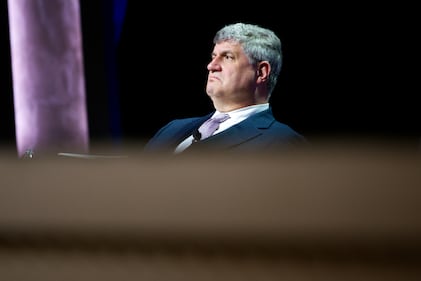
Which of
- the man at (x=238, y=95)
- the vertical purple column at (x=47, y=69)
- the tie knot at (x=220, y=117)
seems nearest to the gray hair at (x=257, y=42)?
the man at (x=238, y=95)

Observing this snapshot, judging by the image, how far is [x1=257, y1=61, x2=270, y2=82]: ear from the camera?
1.13 meters

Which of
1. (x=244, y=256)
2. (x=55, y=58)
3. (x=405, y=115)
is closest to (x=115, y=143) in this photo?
(x=55, y=58)

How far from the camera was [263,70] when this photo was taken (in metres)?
1.13

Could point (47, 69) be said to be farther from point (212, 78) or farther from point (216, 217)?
point (216, 217)

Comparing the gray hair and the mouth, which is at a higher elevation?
the gray hair

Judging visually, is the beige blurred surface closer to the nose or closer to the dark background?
the dark background

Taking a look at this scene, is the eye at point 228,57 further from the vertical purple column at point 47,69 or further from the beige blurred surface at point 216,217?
the beige blurred surface at point 216,217

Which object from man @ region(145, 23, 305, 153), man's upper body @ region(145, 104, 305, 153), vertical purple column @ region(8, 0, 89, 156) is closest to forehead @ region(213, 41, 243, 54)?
man @ region(145, 23, 305, 153)

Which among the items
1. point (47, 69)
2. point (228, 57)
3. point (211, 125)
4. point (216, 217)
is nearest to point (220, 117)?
point (211, 125)

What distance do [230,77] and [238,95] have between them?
1.8 inches

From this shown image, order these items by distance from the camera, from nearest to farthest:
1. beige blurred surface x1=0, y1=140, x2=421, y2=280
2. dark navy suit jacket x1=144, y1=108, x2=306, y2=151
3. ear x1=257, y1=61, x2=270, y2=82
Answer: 1. beige blurred surface x1=0, y1=140, x2=421, y2=280
2. dark navy suit jacket x1=144, y1=108, x2=306, y2=151
3. ear x1=257, y1=61, x2=270, y2=82

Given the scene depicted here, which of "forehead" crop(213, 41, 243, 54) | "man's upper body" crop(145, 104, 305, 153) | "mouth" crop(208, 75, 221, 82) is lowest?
"man's upper body" crop(145, 104, 305, 153)

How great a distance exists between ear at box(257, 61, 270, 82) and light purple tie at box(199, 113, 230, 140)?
0.12m

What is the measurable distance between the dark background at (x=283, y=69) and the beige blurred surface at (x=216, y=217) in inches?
19.4
